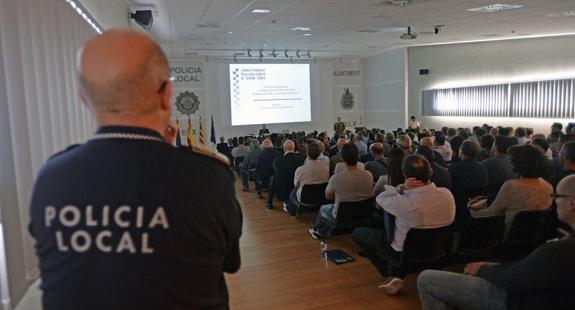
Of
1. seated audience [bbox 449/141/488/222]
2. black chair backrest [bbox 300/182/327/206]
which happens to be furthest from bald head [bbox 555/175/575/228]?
black chair backrest [bbox 300/182/327/206]

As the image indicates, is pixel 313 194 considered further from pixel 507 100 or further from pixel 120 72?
pixel 507 100

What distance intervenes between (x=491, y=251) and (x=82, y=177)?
3.73m

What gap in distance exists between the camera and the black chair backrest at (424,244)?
3102 millimetres

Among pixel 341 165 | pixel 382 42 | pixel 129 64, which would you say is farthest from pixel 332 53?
pixel 129 64

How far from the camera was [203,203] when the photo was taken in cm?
103

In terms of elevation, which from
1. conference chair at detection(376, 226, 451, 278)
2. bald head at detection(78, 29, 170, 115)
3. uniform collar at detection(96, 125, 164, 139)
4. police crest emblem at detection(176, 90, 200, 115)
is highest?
police crest emblem at detection(176, 90, 200, 115)

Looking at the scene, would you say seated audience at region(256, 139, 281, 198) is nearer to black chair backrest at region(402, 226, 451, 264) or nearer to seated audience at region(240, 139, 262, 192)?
seated audience at region(240, 139, 262, 192)

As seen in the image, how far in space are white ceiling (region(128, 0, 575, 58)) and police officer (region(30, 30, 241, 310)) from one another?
21.3 feet

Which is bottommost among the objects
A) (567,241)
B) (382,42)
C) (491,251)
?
(491,251)

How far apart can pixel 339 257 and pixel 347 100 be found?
1419 centimetres

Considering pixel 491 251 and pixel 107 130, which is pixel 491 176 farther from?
pixel 107 130

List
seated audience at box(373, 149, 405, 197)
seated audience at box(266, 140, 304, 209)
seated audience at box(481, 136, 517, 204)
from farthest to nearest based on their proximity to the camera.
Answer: seated audience at box(266, 140, 304, 209) < seated audience at box(481, 136, 517, 204) < seated audience at box(373, 149, 405, 197)

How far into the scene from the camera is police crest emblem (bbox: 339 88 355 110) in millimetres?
17828

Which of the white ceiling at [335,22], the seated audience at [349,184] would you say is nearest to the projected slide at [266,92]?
the white ceiling at [335,22]
